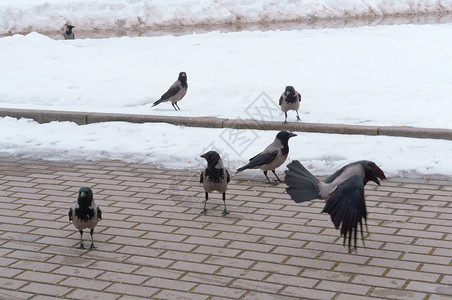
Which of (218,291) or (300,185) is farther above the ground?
(300,185)

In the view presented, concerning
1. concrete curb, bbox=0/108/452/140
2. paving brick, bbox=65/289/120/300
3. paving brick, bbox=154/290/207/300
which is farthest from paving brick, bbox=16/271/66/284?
concrete curb, bbox=0/108/452/140

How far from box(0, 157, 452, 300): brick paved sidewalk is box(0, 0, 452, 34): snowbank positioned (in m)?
16.8

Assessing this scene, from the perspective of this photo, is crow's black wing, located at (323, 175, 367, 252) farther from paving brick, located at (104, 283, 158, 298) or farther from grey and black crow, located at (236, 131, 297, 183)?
grey and black crow, located at (236, 131, 297, 183)

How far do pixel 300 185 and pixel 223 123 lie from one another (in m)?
3.98

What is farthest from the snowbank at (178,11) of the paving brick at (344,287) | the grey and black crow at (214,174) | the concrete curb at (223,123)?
the paving brick at (344,287)

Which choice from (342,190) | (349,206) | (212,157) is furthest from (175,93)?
(349,206)

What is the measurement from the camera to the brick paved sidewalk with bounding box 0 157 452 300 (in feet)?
18.0

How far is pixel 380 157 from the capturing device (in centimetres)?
883

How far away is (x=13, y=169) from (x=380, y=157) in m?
4.93

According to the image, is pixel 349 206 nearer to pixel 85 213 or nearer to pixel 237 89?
pixel 85 213

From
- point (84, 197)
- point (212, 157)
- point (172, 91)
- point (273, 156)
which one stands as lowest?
point (273, 156)

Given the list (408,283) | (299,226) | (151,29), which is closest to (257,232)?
(299,226)

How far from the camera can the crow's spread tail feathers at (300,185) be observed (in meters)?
6.46

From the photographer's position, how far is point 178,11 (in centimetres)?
2534
